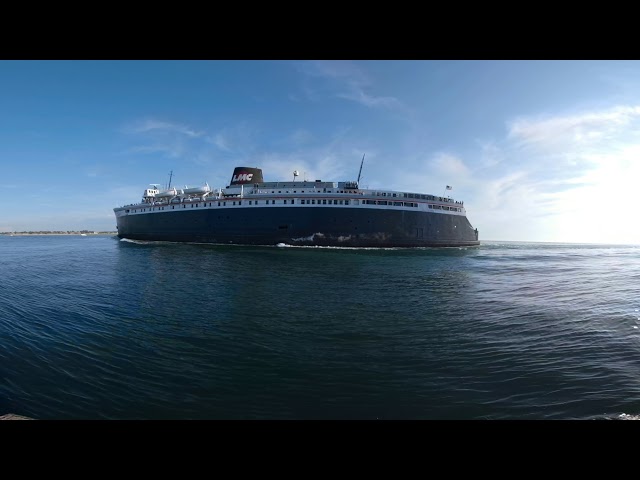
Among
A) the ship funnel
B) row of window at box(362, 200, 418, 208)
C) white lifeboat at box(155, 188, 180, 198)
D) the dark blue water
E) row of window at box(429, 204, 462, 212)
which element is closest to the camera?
the dark blue water

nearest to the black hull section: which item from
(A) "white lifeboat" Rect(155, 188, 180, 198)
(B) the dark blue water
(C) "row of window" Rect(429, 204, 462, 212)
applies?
(C) "row of window" Rect(429, 204, 462, 212)

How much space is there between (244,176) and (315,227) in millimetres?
22328

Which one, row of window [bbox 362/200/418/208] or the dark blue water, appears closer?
the dark blue water

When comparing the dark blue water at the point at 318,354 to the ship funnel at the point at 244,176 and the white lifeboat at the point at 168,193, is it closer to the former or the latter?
the ship funnel at the point at 244,176

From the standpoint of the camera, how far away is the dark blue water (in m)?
6.11

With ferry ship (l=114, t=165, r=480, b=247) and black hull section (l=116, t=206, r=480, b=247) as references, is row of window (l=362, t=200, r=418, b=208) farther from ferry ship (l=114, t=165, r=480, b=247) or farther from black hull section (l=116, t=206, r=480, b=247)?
black hull section (l=116, t=206, r=480, b=247)

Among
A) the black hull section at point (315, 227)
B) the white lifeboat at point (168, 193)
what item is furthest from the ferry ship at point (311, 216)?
the white lifeboat at point (168, 193)

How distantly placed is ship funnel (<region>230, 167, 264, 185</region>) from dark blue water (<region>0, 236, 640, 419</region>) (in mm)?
47241

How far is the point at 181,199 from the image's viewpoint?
61.6m

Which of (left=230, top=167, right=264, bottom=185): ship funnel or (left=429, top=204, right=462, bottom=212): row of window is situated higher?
(left=230, top=167, right=264, bottom=185): ship funnel

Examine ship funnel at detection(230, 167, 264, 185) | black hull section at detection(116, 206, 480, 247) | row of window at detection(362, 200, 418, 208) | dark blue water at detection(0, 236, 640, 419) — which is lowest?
dark blue water at detection(0, 236, 640, 419)

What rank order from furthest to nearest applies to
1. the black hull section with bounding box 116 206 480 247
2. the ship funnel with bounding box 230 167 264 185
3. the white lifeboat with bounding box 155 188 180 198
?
the white lifeboat with bounding box 155 188 180 198
the ship funnel with bounding box 230 167 264 185
the black hull section with bounding box 116 206 480 247

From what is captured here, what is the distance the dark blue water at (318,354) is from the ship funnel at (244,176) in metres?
47.2
